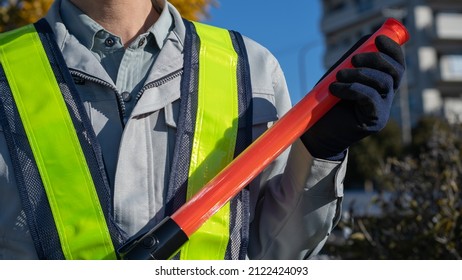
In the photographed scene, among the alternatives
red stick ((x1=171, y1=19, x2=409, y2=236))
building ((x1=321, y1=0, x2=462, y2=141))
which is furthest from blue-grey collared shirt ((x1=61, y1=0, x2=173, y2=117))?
building ((x1=321, y1=0, x2=462, y2=141))

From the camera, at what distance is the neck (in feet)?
7.52

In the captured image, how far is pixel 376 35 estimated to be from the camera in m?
2.09

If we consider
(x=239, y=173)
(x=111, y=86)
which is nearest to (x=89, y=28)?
(x=111, y=86)

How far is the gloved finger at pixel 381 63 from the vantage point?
2008mm

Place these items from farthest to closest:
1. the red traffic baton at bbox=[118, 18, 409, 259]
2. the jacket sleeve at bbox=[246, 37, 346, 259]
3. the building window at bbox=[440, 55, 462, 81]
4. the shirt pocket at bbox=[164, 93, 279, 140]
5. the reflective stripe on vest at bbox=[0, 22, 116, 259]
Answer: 1. the building window at bbox=[440, 55, 462, 81]
2. the shirt pocket at bbox=[164, 93, 279, 140]
3. the jacket sleeve at bbox=[246, 37, 346, 259]
4. the reflective stripe on vest at bbox=[0, 22, 116, 259]
5. the red traffic baton at bbox=[118, 18, 409, 259]

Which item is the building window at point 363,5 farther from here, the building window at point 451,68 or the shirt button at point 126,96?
the shirt button at point 126,96

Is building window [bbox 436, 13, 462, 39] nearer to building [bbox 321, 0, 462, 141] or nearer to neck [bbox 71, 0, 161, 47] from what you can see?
building [bbox 321, 0, 462, 141]

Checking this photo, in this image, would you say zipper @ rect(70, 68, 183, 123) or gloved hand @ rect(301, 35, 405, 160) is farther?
zipper @ rect(70, 68, 183, 123)

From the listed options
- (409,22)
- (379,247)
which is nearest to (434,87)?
(409,22)

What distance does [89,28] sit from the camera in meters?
2.29

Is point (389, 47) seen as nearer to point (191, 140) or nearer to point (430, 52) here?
point (191, 140)

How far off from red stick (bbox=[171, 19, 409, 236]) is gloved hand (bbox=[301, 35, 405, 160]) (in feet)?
0.10

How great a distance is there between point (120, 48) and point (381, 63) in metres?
0.69
